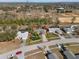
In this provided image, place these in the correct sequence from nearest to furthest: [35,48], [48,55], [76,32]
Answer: [48,55]
[35,48]
[76,32]

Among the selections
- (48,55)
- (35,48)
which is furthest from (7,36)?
(48,55)

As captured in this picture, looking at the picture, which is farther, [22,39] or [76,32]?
[76,32]

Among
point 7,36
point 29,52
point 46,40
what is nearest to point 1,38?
point 7,36

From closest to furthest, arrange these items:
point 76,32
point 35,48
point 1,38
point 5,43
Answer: point 35,48 → point 5,43 → point 1,38 → point 76,32

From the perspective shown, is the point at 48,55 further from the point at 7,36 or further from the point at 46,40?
the point at 7,36

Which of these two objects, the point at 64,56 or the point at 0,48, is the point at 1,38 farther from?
the point at 64,56

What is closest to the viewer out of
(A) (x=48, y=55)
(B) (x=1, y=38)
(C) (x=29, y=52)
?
(A) (x=48, y=55)

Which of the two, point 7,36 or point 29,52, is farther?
point 7,36

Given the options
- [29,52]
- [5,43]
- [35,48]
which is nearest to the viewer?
[29,52]

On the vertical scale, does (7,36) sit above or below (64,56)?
below
